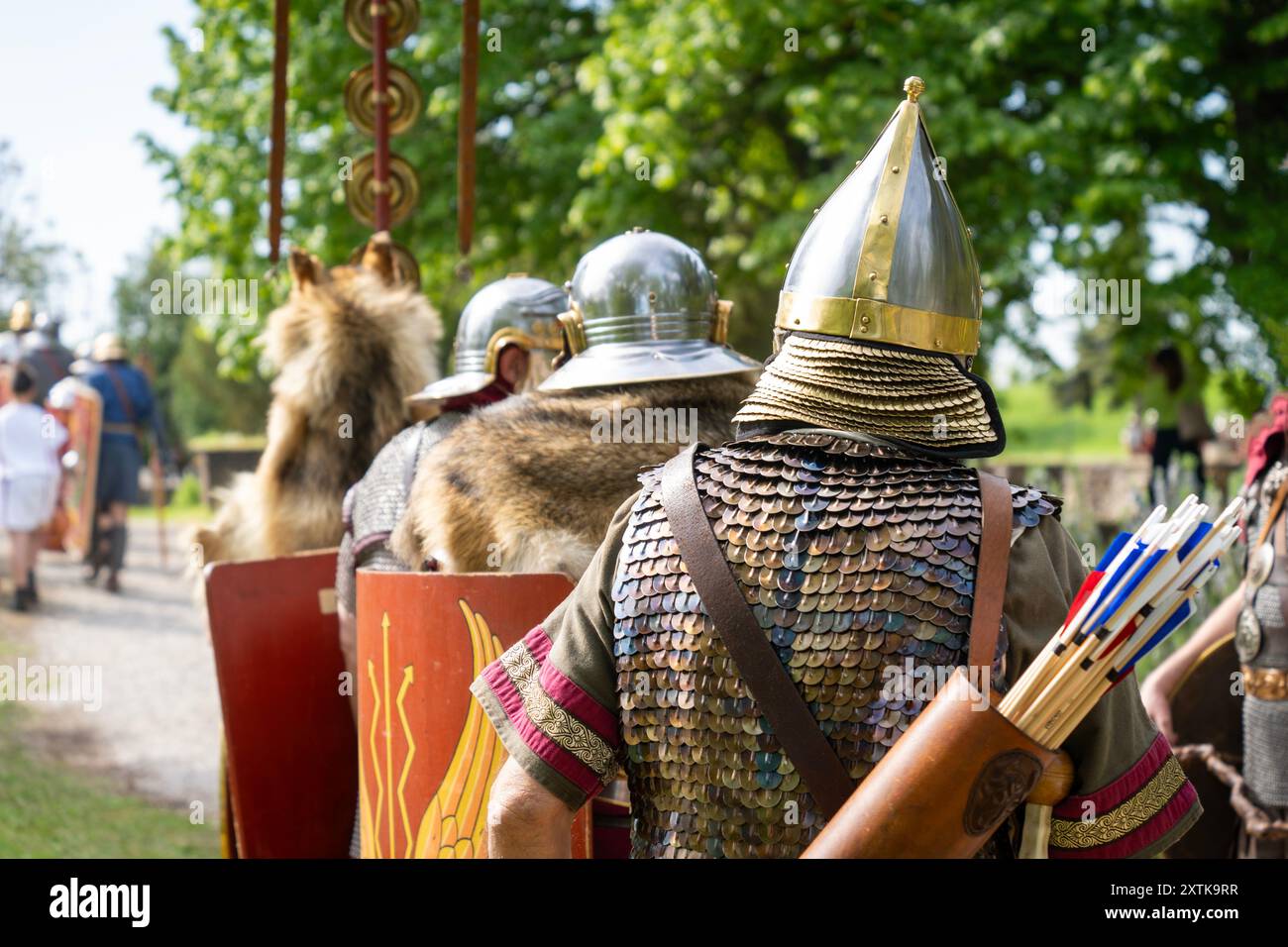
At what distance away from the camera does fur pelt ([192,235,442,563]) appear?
14.6ft

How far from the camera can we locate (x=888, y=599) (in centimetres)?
191

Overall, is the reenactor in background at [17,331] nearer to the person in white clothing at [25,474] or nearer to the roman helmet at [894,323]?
the person in white clothing at [25,474]

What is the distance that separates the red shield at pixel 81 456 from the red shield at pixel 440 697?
8.78 metres

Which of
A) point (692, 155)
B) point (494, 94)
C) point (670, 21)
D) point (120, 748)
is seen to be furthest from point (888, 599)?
point (494, 94)

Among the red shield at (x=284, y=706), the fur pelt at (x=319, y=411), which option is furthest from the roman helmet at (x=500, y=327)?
the red shield at (x=284, y=706)

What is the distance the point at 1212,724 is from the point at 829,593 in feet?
8.87

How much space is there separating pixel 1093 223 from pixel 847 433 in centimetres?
788

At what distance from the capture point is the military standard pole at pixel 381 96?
5504 mm

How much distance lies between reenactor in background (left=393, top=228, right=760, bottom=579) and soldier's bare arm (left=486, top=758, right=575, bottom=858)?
0.81 metres

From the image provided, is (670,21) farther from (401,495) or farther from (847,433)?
(847,433)

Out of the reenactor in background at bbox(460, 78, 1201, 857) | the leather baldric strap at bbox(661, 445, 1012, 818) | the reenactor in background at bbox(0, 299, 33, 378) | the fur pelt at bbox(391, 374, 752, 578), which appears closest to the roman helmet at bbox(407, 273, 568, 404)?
the fur pelt at bbox(391, 374, 752, 578)

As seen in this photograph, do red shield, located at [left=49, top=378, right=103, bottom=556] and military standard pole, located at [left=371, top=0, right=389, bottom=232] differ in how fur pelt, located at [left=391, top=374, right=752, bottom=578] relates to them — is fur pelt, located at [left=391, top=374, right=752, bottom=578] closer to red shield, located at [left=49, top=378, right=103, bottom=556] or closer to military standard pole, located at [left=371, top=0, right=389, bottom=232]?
military standard pole, located at [left=371, top=0, right=389, bottom=232]

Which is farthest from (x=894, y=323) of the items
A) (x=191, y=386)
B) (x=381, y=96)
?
(x=191, y=386)

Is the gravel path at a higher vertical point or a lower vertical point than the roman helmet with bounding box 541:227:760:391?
lower
